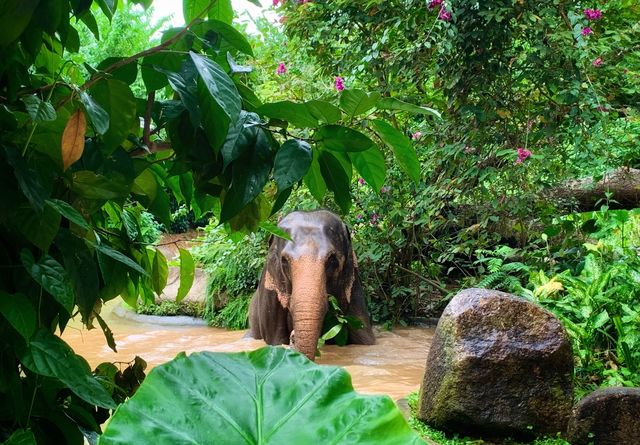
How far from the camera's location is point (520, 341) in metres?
4.21

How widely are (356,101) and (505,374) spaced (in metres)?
3.34

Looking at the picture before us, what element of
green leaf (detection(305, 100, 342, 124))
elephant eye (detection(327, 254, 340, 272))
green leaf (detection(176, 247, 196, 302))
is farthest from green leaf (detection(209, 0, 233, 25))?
elephant eye (detection(327, 254, 340, 272))

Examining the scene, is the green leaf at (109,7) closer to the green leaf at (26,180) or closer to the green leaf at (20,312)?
the green leaf at (26,180)

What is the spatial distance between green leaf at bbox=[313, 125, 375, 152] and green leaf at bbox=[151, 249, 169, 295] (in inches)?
25.0

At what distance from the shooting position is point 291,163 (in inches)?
48.0

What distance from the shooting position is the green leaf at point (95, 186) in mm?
1196

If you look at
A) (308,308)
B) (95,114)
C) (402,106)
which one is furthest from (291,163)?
(308,308)

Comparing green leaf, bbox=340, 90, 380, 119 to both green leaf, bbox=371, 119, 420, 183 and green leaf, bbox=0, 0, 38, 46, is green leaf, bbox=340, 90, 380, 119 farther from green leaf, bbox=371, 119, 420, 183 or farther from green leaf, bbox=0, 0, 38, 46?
green leaf, bbox=0, 0, 38, 46

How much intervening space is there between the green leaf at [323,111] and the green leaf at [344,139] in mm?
19

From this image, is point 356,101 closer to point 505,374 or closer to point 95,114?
point 95,114

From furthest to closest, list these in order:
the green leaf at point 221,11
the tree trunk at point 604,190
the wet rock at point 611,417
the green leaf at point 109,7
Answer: the tree trunk at point 604,190 → the wet rock at point 611,417 → the green leaf at point 221,11 → the green leaf at point 109,7

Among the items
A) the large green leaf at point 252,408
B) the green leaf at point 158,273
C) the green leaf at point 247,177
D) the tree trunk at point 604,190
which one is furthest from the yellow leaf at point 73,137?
the tree trunk at point 604,190

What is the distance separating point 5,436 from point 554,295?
519 centimetres

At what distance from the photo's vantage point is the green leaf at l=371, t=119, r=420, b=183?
1.37m
